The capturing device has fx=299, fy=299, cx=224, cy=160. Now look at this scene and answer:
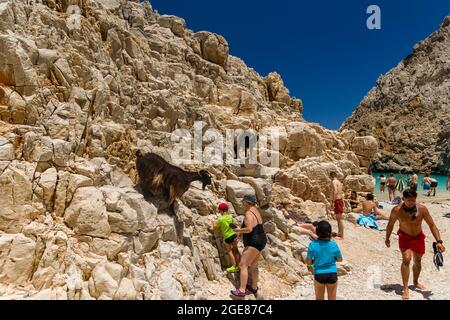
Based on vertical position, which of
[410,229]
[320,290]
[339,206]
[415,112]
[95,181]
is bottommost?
[320,290]

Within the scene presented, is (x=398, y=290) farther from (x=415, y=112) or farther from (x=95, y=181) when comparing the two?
(x=415, y=112)

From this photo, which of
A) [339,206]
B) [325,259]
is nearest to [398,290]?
[325,259]

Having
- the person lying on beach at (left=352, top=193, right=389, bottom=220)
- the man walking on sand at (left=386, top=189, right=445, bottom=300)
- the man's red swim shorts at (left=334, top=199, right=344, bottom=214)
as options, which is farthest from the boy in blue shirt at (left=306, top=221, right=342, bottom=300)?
the person lying on beach at (left=352, top=193, right=389, bottom=220)

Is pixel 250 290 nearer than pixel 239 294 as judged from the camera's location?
No

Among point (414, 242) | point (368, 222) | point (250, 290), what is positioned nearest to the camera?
point (414, 242)

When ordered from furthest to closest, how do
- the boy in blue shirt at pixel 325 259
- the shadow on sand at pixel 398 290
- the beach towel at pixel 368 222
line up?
the beach towel at pixel 368 222
the shadow on sand at pixel 398 290
the boy in blue shirt at pixel 325 259

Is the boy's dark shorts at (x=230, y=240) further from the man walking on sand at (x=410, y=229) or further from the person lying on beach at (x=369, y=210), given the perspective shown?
the person lying on beach at (x=369, y=210)

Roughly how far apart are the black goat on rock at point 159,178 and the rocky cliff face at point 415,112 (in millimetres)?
86980

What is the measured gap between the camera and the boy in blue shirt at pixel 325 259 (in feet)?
17.0

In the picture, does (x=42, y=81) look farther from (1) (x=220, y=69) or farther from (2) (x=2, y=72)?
(1) (x=220, y=69)

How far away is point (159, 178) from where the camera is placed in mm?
7641

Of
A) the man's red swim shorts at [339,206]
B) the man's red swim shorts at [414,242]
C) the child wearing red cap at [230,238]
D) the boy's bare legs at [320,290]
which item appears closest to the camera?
the boy's bare legs at [320,290]

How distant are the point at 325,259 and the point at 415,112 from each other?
10226 centimetres

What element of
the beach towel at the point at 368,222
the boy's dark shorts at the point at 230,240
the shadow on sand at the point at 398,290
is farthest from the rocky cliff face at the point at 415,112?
the boy's dark shorts at the point at 230,240
